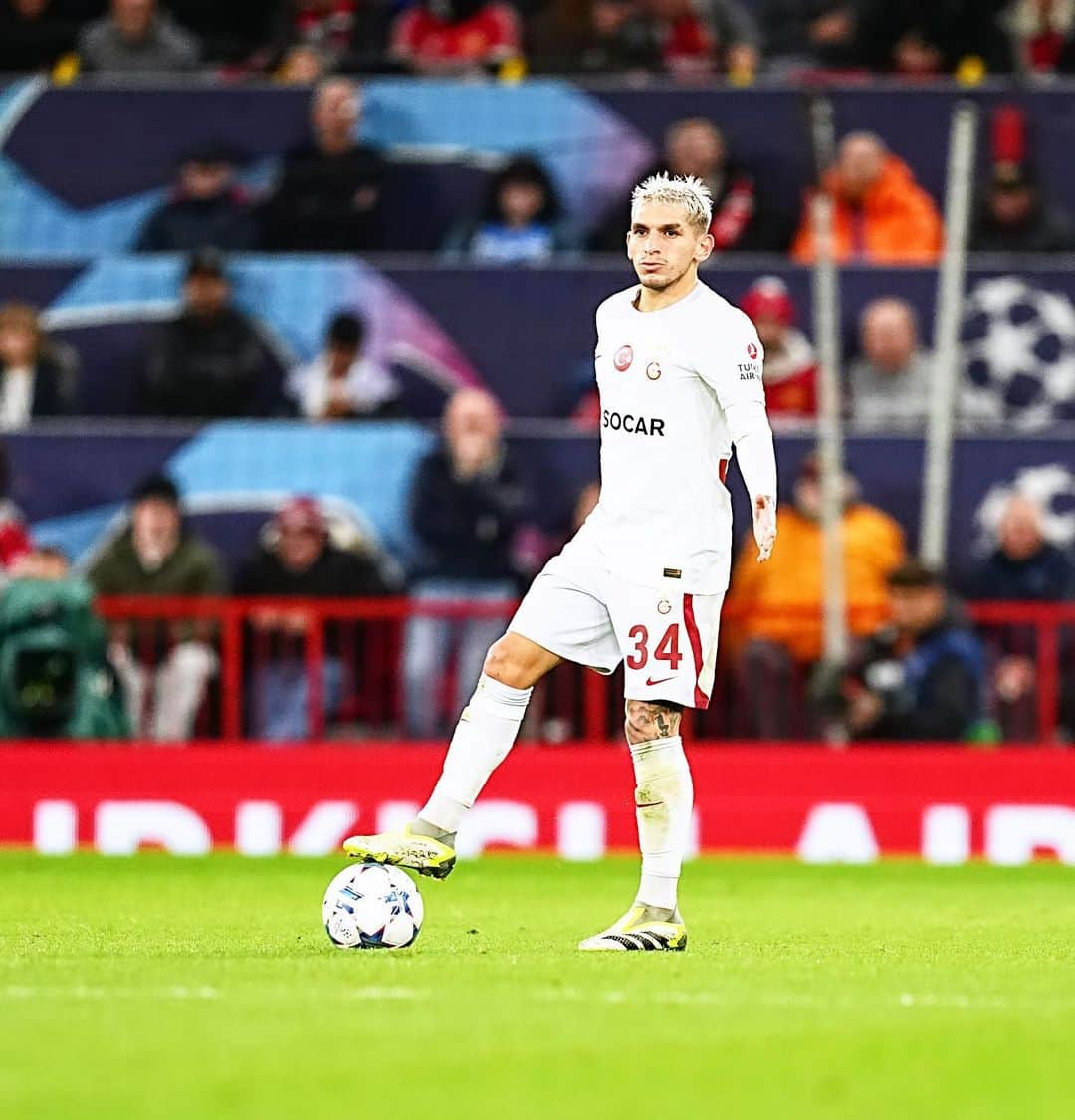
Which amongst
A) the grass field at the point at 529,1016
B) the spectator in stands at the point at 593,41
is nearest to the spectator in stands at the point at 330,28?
the spectator in stands at the point at 593,41

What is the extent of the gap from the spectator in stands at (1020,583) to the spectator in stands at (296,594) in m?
3.71

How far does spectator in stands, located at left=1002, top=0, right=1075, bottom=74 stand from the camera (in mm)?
21734

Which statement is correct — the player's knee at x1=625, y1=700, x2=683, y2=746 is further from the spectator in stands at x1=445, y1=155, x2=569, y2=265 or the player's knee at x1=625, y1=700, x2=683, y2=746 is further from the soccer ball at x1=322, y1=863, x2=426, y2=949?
the spectator in stands at x1=445, y1=155, x2=569, y2=265

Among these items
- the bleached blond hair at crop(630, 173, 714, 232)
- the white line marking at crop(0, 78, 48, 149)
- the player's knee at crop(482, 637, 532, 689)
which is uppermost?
the white line marking at crop(0, 78, 48, 149)

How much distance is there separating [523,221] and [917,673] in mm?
5390

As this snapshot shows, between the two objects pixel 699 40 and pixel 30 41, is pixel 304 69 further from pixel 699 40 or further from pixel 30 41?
pixel 699 40

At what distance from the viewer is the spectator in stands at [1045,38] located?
2173 cm

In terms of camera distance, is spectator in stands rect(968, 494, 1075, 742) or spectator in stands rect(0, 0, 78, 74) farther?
spectator in stands rect(0, 0, 78, 74)

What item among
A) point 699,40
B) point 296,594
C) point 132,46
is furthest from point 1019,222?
point 132,46

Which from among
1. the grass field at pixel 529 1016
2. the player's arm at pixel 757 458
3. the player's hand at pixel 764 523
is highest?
the player's arm at pixel 757 458

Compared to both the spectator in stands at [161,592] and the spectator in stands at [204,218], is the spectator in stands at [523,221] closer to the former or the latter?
the spectator in stands at [204,218]

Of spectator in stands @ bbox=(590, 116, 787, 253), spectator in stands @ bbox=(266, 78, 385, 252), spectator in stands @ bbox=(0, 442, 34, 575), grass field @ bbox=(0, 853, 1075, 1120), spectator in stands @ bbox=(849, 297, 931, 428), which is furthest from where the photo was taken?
spectator in stands @ bbox=(266, 78, 385, 252)

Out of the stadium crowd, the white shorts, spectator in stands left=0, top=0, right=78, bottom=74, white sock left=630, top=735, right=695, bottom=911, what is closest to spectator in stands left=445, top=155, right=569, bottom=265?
the stadium crowd

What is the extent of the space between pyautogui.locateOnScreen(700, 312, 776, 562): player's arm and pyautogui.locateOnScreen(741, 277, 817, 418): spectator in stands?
877 cm
